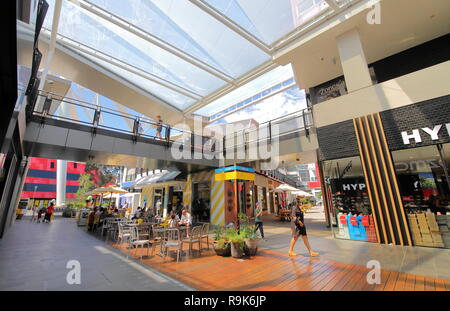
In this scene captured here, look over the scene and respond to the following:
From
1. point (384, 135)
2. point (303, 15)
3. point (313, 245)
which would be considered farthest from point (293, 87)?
point (313, 245)

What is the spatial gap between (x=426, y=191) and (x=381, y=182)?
213 centimetres

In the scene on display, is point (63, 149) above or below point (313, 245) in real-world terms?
above

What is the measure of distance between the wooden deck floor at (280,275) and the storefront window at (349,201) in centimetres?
312

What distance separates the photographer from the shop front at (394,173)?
18.6ft

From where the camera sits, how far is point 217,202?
38.9ft

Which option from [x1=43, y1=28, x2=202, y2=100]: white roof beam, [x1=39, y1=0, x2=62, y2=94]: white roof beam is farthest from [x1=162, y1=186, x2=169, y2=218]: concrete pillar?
[x1=39, y1=0, x2=62, y2=94]: white roof beam

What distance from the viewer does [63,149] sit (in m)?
7.32

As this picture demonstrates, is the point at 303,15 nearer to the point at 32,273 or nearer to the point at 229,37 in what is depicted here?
the point at 229,37

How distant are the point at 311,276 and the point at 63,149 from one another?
28.8 feet

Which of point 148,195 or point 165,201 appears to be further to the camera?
point 148,195

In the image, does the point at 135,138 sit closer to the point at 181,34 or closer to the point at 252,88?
the point at 181,34

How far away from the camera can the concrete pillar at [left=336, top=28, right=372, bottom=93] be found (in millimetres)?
6867

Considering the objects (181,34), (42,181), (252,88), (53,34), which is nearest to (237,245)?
(181,34)

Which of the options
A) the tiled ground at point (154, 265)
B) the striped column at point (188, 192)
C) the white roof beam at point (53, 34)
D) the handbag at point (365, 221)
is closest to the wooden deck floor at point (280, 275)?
the tiled ground at point (154, 265)
